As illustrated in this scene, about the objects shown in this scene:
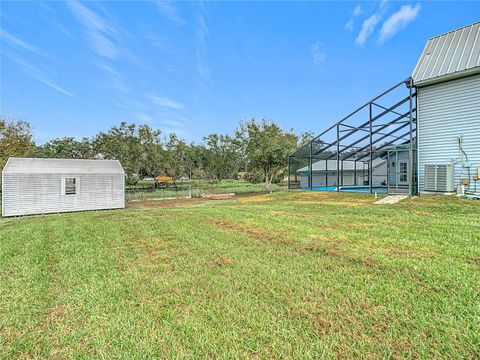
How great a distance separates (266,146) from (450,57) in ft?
49.7

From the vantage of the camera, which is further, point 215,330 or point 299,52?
point 299,52

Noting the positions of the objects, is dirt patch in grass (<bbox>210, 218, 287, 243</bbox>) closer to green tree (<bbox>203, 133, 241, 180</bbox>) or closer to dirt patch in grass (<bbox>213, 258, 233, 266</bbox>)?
dirt patch in grass (<bbox>213, 258, 233, 266</bbox>)

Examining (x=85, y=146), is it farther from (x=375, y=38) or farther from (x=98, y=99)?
(x=375, y=38)

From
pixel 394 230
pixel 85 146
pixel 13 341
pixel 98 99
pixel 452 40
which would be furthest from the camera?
pixel 85 146

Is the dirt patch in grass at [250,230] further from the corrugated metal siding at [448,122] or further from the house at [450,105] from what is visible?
the corrugated metal siding at [448,122]

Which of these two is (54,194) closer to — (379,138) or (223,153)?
(379,138)

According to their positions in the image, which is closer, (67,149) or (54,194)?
(54,194)

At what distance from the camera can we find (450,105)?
10.0 metres

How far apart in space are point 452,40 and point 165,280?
1371 cm

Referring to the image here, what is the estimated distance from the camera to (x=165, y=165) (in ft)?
80.1

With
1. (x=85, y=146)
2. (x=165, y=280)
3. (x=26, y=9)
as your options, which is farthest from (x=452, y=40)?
(x=85, y=146)

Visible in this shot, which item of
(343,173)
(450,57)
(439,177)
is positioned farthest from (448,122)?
(343,173)

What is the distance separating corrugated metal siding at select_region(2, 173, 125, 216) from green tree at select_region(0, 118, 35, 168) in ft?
31.7

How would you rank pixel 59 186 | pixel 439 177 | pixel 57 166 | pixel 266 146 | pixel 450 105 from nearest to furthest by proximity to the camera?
pixel 450 105, pixel 439 177, pixel 59 186, pixel 57 166, pixel 266 146
